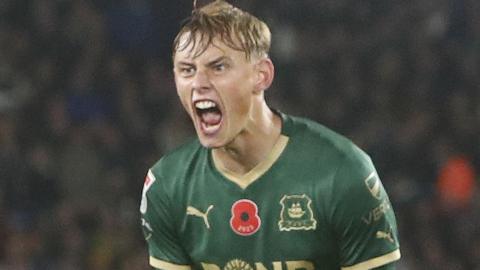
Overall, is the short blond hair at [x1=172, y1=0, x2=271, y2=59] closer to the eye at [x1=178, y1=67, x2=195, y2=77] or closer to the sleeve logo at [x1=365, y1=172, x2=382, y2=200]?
the eye at [x1=178, y1=67, x2=195, y2=77]

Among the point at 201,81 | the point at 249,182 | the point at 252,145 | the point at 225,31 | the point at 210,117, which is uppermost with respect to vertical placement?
the point at 225,31

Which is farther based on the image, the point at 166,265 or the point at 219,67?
the point at 166,265

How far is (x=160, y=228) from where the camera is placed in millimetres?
4383

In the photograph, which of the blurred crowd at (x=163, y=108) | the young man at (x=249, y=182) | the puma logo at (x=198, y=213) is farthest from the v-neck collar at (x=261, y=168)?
the blurred crowd at (x=163, y=108)

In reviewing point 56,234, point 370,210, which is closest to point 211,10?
point 370,210

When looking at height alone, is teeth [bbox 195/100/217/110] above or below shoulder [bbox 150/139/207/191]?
above

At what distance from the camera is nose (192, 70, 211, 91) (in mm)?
4109

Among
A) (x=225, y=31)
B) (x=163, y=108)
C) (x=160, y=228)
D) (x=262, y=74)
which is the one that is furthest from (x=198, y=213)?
(x=163, y=108)

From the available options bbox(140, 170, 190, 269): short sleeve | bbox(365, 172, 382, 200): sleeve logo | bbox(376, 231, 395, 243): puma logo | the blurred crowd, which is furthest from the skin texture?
the blurred crowd

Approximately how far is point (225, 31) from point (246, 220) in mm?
599

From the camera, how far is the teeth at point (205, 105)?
162 inches

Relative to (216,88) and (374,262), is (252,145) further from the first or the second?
(374,262)

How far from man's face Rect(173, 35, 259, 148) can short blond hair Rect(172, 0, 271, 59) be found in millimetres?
19

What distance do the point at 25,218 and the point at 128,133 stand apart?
925 mm
